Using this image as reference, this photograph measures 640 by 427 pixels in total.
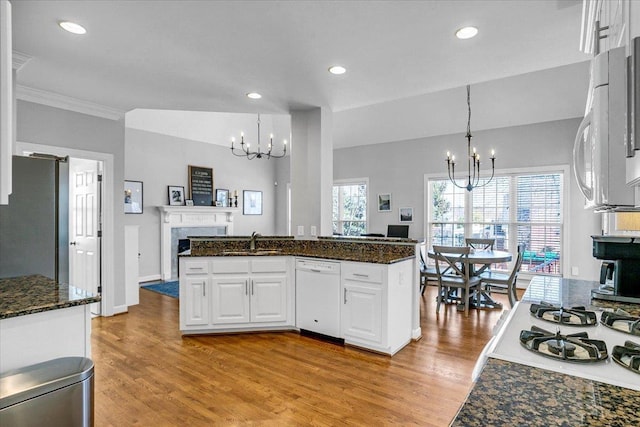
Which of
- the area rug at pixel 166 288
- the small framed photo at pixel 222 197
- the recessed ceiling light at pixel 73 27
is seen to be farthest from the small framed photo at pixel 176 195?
the recessed ceiling light at pixel 73 27

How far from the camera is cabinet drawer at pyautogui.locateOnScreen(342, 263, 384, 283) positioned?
10.4 feet

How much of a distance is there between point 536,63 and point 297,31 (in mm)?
2070

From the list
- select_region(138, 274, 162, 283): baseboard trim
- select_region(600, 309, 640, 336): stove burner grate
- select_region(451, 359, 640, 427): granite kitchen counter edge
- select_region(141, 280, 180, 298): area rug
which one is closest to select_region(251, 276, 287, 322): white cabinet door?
select_region(141, 280, 180, 298): area rug

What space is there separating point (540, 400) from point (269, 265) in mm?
3190

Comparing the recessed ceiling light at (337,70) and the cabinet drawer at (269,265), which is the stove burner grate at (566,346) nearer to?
the recessed ceiling light at (337,70)

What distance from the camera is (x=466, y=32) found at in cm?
240

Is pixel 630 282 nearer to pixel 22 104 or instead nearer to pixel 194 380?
pixel 194 380

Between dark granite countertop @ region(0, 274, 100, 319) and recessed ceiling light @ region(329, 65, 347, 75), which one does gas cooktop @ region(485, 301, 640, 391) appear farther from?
recessed ceiling light @ region(329, 65, 347, 75)

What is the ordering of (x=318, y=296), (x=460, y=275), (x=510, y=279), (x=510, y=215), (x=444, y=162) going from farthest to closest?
(x=444, y=162) → (x=510, y=215) → (x=460, y=275) → (x=510, y=279) → (x=318, y=296)

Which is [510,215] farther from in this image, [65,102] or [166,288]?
[65,102]

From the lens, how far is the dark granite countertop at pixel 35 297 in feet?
4.98

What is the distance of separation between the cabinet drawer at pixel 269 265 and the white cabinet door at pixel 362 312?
79 centimetres

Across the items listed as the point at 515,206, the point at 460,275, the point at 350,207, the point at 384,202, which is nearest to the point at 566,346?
the point at 460,275

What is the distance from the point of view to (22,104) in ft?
11.9
